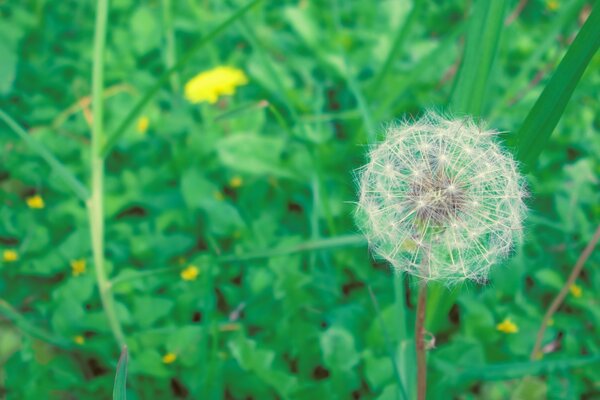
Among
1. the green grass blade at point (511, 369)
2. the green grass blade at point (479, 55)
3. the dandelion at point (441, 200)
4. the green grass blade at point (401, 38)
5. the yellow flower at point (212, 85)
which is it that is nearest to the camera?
the dandelion at point (441, 200)

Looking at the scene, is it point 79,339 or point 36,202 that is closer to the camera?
Answer: point 79,339

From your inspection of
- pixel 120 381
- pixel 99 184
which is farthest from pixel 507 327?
pixel 99 184

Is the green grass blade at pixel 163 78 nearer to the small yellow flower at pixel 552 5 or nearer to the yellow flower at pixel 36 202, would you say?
the yellow flower at pixel 36 202

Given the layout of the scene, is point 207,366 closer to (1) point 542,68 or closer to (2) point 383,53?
(2) point 383,53

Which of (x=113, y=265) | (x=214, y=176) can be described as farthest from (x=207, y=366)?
(x=214, y=176)

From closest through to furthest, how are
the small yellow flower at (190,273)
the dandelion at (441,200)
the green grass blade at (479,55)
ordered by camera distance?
the dandelion at (441,200) < the green grass blade at (479,55) < the small yellow flower at (190,273)

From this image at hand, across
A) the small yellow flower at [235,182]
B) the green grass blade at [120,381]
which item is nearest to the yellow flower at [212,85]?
the small yellow flower at [235,182]

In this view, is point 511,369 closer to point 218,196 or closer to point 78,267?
point 218,196
